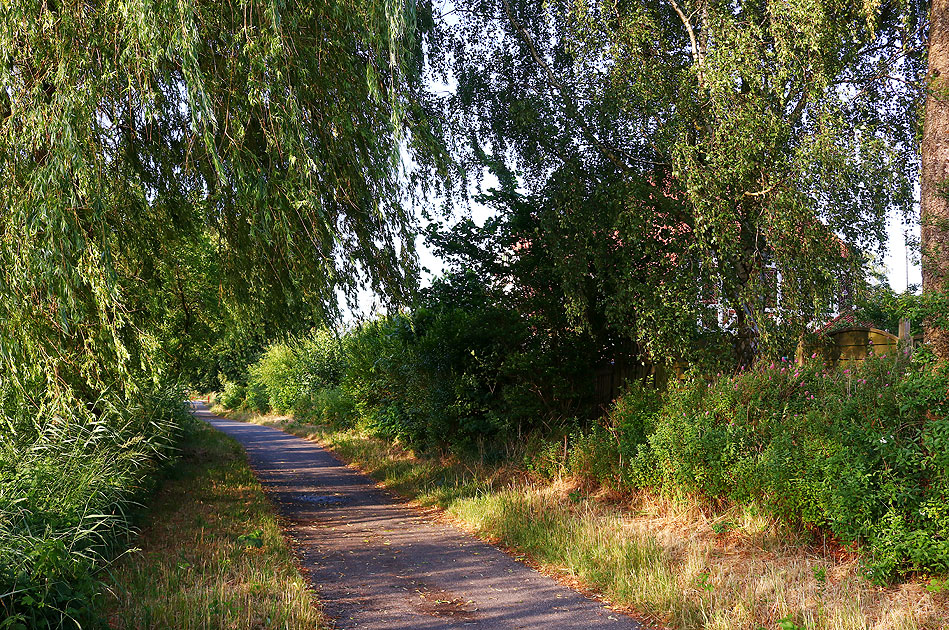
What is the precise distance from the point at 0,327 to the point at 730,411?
7.45 metres

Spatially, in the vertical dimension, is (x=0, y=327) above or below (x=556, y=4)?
below

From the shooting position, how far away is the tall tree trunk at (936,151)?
722 centimetres

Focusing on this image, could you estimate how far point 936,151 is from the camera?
25.5 ft

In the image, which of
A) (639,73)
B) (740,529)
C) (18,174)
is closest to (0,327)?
(18,174)

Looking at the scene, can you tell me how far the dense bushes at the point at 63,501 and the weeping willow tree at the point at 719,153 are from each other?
6.16 meters

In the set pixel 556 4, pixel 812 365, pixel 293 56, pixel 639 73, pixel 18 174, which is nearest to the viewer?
pixel 18 174

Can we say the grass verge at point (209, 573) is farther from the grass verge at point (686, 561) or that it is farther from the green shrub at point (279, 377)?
the green shrub at point (279, 377)

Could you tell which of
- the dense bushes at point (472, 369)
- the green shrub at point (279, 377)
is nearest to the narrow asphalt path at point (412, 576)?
the dense bushes at point (472, 369)

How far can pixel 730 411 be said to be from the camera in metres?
8.09

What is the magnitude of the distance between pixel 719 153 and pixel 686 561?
4.65 metres

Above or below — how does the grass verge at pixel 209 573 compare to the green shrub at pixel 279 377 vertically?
below

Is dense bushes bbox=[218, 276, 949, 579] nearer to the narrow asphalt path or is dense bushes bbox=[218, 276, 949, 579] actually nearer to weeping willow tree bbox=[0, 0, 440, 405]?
weeping willow tree bbox=[0, 0, 440, 405]

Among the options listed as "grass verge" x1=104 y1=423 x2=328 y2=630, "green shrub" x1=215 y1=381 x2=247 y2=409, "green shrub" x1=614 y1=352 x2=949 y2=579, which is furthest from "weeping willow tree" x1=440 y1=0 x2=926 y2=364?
"green shrub" x1=215 y1=381 x2=247 y2=409

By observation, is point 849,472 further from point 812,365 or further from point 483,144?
point 483,144
